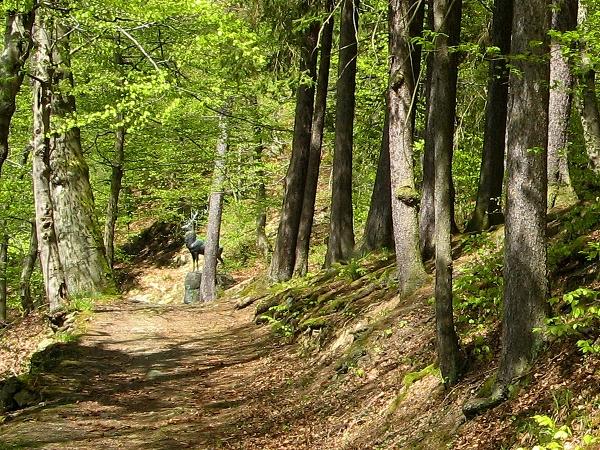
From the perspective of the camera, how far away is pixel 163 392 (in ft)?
32.5

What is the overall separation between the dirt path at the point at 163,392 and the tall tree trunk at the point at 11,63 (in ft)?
11.4

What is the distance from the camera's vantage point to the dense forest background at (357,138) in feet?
17.6

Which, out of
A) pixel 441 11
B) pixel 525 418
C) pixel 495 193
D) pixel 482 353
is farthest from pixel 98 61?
pixel 525 418

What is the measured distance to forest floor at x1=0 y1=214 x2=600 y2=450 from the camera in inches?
203

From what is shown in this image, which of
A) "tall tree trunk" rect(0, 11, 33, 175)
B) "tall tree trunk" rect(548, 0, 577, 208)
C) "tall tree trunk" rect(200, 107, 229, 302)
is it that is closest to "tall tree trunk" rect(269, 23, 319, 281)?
"tall tree trunk" rect(200, 107, 229, 302)

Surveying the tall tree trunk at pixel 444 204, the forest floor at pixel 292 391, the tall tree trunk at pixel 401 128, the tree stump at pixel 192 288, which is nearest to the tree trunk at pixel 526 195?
the forest floor at pixel 292 391

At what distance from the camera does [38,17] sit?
11305 millimetres

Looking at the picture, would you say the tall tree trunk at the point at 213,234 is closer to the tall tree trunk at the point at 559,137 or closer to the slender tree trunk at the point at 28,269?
the slender tree trunk at the point at 28,269

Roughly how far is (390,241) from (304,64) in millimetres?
5102

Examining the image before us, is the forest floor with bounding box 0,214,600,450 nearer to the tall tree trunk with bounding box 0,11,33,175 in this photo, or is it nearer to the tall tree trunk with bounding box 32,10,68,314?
the tall tree trunk with bounding box 32,10,68,314

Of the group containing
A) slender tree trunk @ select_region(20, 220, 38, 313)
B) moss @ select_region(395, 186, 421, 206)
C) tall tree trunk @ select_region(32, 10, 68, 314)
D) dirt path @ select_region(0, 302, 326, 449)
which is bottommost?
dirt path @ select_region(0, 302, 326, 449)

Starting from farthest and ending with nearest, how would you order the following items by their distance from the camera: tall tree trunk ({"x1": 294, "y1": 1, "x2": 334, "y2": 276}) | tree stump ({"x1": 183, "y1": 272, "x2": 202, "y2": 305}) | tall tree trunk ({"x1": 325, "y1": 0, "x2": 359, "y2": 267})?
tree stump ({"x1": 183, "y1": 272, "x2": 202, "y2": 305})
tall tree trunk ({"x1": 294, "y1": 1, "x2": 334, "y2": 276})
tall tree trunk ({"x1": 325, "y1": 0, "x2": 359, "y2": 267})

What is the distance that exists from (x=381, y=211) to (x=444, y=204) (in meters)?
5.85

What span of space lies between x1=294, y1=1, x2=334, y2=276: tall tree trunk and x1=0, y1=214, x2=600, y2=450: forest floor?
2777mm
